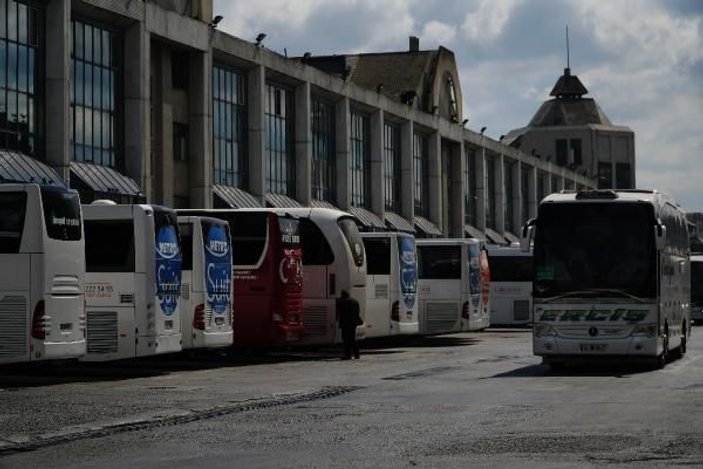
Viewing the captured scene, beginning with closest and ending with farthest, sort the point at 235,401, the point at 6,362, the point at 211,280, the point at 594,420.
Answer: the point at 594,420
the point at 235,401
the point at 6,362
the point at 211,280

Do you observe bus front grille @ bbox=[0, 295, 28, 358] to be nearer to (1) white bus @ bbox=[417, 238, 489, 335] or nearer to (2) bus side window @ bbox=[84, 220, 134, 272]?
(2) bus side window @ bbox=[84, 220, 134, 272]

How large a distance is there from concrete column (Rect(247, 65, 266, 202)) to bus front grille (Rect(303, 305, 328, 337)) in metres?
27.0

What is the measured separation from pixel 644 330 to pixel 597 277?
121cm

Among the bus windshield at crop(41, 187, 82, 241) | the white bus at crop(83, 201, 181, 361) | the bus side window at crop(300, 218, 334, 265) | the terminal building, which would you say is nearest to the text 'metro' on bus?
the white bus at crop(83, 201, 181, 361)

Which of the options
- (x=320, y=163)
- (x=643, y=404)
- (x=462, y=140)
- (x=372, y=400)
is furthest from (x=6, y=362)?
(x=462, y=140)

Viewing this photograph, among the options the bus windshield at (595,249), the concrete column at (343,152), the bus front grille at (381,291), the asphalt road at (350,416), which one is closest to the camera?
the asphalt road at (350,416)

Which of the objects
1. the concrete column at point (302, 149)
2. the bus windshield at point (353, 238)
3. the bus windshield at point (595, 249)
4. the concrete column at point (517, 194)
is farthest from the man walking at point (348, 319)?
the concrete column at point (517, 194)

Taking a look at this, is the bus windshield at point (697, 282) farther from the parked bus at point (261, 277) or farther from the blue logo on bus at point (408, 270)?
the parked bus at point (261, 277)

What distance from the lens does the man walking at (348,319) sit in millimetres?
32812

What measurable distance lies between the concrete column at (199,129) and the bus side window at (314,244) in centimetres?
2101

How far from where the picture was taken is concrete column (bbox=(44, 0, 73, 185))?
4528cm

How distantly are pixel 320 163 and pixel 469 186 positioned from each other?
88.6ft

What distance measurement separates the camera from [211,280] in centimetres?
2842

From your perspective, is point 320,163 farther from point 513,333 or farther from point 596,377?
point 596,377
